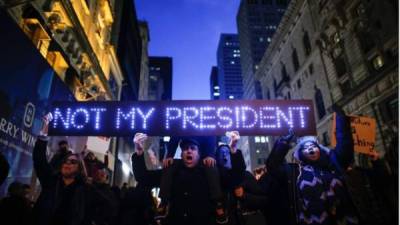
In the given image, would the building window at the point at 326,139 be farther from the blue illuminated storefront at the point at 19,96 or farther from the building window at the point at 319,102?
the blue illuminated storefront at the point at 19,96

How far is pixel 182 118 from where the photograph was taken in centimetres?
695

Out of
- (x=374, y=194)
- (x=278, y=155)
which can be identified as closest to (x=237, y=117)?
(x=278, y=155)

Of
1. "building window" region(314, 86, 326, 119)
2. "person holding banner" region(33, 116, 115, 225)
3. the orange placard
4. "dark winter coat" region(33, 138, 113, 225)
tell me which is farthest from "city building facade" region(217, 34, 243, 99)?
"dark winter coat" region(33, 138, 113, 225)

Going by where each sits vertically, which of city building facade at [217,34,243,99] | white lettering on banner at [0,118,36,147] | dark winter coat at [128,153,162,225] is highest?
city building facade at [217,34,243,99]

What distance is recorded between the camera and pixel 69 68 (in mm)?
16000

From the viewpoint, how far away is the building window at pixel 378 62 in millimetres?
23005

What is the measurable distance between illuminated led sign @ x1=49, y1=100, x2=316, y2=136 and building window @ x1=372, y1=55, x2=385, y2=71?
20.0 metres

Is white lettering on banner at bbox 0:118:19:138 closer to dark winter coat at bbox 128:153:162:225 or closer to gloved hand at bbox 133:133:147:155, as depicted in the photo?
dark winter coat at bbox 128:153:162:225

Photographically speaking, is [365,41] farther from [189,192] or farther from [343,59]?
[189,192]

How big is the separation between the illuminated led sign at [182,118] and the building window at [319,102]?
2985cm

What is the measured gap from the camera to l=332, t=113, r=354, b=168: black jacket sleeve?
4.84 meters

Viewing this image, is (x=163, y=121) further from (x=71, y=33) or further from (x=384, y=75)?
(x=384, y=75)

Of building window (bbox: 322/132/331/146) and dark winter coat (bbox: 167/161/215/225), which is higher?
building window (bbox: 322/132/331/146)

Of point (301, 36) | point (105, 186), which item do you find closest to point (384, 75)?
point (301, 36)
